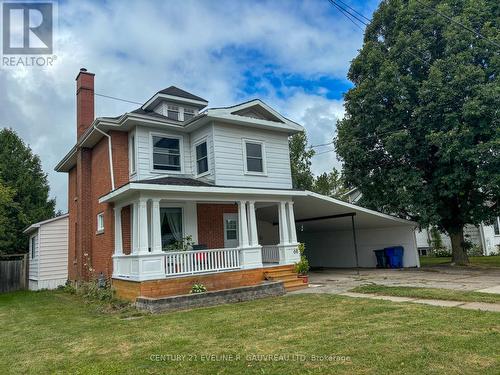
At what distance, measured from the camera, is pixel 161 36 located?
41.4 feet

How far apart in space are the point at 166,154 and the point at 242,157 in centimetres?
283

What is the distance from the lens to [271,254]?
51.5 feet

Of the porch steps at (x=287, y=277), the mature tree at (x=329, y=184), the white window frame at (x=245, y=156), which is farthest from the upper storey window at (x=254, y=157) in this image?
the mature tree at (x=329, y=184)

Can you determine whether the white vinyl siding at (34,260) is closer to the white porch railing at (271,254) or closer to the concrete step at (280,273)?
the white porch railing at (271,254)

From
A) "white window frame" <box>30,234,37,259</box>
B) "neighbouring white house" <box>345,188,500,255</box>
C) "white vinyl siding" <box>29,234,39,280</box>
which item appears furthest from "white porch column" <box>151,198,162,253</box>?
"neighbouring white house" <box>345,188,500,255</box>

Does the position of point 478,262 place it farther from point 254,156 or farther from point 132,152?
point 132,152

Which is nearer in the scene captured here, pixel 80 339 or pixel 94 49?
pixel 80 339

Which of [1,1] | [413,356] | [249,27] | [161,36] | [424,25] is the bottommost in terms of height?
[413,356]

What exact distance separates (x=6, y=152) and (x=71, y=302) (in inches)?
760

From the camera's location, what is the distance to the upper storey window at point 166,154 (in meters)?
13.9

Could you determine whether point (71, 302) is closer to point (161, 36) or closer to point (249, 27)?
point (161, 36)

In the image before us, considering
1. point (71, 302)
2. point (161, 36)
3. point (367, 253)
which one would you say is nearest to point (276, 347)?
point (71, 302)

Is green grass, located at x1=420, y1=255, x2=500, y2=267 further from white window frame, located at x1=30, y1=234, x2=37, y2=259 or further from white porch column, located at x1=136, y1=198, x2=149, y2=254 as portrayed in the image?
white window frame, located at x1=30, y1=234, x2=37, y2=259

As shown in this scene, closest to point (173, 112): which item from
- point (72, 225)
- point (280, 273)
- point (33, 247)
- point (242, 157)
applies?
point (242, 157)
